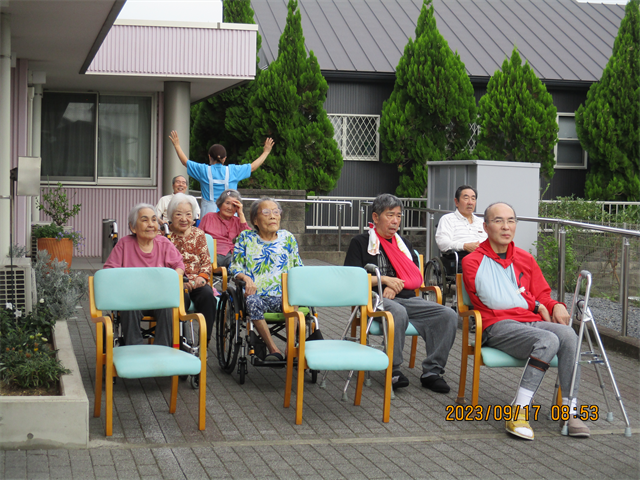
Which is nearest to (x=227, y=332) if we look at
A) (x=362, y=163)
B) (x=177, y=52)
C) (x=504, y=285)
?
(x=504, y=285)

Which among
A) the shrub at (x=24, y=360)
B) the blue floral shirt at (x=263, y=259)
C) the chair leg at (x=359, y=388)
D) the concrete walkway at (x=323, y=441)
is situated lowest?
the concrete walkway at (x=323, y=441)

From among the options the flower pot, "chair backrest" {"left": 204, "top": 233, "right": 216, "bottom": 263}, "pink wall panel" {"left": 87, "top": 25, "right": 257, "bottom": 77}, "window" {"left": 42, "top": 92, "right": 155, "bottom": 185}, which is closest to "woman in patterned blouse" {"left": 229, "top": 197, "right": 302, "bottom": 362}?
"chair backrest" {"left": 204, "top": 233, "right": 216, "bottom": 263}

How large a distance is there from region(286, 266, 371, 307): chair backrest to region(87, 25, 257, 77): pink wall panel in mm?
7227

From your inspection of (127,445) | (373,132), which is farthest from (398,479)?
(373,132)

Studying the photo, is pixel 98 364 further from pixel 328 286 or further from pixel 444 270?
pixel 444 270

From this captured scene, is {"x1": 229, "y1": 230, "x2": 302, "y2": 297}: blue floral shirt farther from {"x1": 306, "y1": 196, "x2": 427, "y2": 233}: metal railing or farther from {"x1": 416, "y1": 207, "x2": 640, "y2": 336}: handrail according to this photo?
{"x1": 306, "y1": 196, "x2": 427, "y2": 233}: metal railing

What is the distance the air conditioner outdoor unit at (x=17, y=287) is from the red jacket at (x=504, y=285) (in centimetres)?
366

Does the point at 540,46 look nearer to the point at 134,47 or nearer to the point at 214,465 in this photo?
the point at 134,47

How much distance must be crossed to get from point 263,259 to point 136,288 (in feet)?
4.32

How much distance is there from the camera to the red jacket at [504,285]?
550 cm

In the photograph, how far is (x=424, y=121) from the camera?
1642 cm

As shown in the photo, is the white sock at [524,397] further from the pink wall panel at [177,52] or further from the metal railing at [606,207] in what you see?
the metal railing at [606,207]

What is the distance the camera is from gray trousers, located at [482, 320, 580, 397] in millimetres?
5051

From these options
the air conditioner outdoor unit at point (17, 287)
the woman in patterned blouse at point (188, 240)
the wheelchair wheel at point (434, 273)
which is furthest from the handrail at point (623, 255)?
the air conditioner outdoor unit at point (17, 287)
